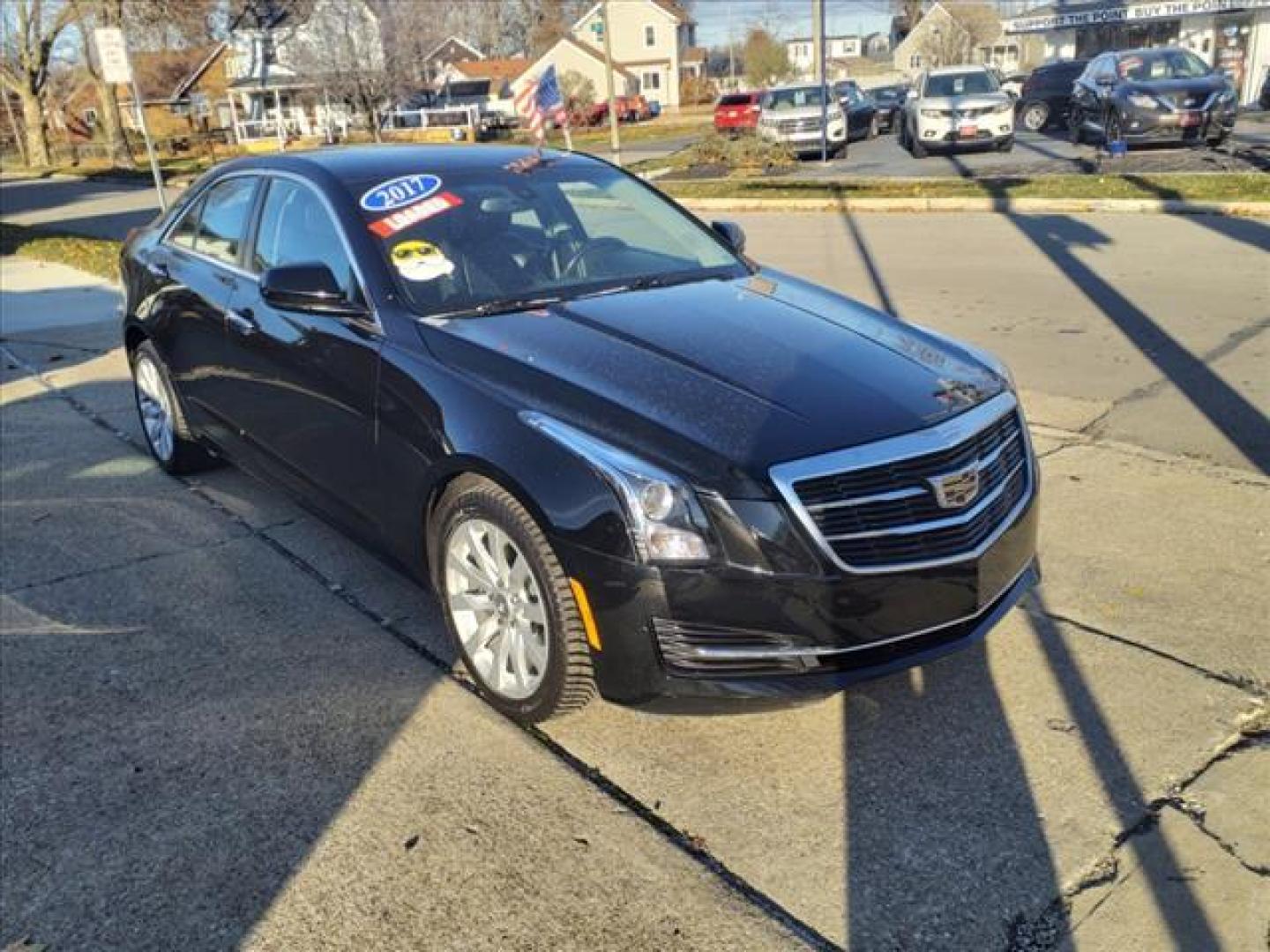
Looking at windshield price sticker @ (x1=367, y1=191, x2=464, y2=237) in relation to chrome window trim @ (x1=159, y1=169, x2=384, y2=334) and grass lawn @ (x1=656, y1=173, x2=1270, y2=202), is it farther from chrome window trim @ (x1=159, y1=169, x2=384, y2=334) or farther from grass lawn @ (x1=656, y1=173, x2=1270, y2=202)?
grass lawn @ (x1=656, y1=173, x2=1270, y2=202)

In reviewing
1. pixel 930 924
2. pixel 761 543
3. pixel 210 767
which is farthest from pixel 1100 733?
pixel 210 767

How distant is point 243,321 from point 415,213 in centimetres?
101

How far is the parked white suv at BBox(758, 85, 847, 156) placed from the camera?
24.5 metres

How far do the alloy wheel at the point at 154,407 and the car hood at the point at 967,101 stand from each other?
1899cm

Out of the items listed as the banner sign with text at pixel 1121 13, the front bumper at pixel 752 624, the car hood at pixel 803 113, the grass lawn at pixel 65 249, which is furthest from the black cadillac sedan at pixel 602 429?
the banner sign with text at pixel 1121 13

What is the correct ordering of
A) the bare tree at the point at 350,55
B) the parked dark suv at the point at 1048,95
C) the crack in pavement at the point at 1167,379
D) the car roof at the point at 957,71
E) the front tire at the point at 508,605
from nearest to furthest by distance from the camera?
1. the front tire at the point at 508,605
2. the crack in pavement at the point at 1167,379
3. the car roof at the point at 957,71
4. the parked dark suv at the point at 1048,95
5. the bare tree at the point at 350,55

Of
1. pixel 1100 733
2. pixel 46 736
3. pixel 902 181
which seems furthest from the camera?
pixel 902 181

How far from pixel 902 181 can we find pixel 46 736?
53.2 feet

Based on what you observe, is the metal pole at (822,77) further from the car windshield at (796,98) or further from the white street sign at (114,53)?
the white street sign at (114,53)

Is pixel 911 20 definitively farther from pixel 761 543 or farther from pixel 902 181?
pixel 761 543

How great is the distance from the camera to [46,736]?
343 cm

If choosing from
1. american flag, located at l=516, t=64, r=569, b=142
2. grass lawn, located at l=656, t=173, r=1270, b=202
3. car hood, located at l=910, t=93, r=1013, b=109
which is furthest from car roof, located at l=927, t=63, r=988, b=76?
american flag, located at l=516, t=64, r=569, b=142

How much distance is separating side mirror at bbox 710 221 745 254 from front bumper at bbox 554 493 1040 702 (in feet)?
7.30

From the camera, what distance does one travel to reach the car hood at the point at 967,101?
69.2 feet
